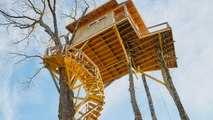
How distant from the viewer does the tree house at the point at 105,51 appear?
13.4 m

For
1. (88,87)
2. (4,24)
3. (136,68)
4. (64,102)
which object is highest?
(4,24)

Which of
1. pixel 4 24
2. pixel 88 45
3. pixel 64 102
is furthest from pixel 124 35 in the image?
pixel 4 24

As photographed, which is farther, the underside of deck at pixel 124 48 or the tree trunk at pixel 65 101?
the underside of deck at pixel 124 48

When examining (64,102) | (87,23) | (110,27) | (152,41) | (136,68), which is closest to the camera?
(64,102)

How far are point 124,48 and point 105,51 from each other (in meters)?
1.60

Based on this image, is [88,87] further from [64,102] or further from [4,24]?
[4,24]

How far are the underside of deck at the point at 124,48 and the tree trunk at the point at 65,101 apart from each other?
11.0ft

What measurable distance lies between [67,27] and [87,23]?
5.09 ft

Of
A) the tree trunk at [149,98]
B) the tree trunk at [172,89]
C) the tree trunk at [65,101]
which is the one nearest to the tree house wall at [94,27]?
the tree trunk at [172,89]

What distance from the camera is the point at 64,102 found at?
12.0 meters

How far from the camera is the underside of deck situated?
50.3 feet

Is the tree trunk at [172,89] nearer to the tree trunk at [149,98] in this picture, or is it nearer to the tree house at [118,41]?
the tree house at [118,41]

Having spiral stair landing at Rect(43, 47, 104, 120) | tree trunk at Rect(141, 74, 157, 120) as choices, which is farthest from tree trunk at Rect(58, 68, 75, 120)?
tree trunk at Rect(141, 74, 157, 120)

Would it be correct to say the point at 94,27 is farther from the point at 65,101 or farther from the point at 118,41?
the point at 65,101
